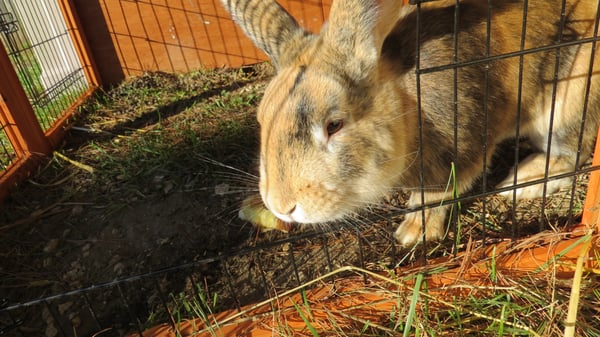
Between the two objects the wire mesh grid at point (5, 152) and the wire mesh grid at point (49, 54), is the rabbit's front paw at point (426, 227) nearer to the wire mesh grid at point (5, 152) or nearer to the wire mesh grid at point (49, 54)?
the wire mesh grid at point (5, 152)

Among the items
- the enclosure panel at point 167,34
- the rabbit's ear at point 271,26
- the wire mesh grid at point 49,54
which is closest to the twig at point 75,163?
the wire mesh grid at point 49,54

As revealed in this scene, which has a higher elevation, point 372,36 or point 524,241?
point 372,36

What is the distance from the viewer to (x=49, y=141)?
10.7ft

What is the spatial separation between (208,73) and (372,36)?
9.03 feet

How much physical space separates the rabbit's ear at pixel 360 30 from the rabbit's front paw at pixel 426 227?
0.75 meters

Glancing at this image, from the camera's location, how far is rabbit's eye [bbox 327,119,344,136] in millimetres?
1609

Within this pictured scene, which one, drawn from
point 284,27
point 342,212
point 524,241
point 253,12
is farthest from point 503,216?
point 253,12

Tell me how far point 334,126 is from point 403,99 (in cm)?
35

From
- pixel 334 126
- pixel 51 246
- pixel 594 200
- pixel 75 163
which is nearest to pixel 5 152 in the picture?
pixel 75 163

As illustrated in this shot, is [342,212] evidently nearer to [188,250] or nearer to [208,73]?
[188,250]

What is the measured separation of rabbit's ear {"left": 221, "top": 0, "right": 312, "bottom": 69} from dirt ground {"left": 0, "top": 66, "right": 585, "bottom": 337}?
0.61m

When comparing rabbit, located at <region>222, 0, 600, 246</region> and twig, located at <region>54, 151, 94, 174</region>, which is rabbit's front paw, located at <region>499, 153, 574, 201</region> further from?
twig, located at <region>54, 151, 94, 174</region>

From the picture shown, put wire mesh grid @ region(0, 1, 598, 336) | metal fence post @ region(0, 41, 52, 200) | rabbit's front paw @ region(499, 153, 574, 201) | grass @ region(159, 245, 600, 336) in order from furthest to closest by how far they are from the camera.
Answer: metal fence post @ region(0, 41, 52, 200), rabbit's front paw @ region(499, 153, 574, 201), wire mesh grid @ region(0, 1, 598, 336), grass @ region(159, 245, 600, 336)

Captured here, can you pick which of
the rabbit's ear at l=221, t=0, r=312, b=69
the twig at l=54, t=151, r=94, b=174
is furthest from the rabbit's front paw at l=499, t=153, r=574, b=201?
the twig at l=54, t=151, r=94, b=174
